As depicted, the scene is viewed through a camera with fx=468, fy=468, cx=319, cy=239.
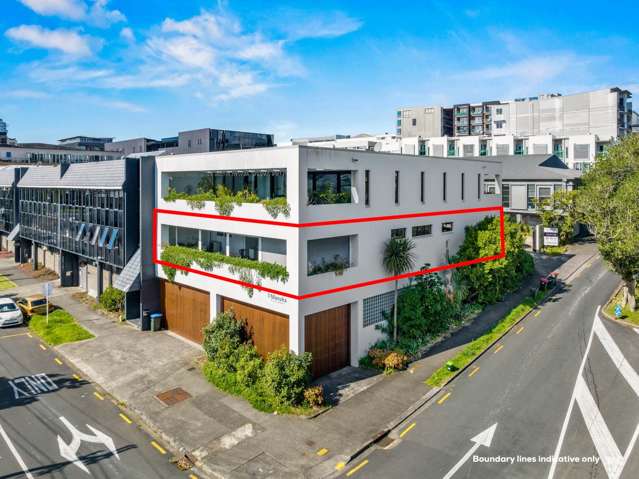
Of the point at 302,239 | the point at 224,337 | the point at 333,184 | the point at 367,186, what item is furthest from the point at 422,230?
the point at 224,337

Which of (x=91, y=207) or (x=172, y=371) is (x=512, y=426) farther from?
(x=91, y=207)

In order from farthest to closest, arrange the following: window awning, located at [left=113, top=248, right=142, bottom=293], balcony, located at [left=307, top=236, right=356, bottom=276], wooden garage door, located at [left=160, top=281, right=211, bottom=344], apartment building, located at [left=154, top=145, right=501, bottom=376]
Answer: window awning, located at [left=113, top=248, right=142, bottom=293], wooden garage door, located at [left=160, top=281, right=211, bottom=344], balcony, located at [left=307, top=236, right=356, bottom=276], apartment building, located at [left=154, top=145, right=501, bottom=376]

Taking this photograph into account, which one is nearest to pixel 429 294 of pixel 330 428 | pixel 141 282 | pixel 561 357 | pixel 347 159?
pixel 561 357

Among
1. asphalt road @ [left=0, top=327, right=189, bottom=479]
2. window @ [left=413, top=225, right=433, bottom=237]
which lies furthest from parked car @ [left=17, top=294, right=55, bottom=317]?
window @ [left=413, top=225, right=433, bottom=237]

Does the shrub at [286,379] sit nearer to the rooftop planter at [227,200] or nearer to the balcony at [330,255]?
the balcony at [330,255]

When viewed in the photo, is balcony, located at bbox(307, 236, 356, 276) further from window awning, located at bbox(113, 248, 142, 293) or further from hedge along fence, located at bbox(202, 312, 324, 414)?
window awning, located at bbox(113, 248, 142, 293)

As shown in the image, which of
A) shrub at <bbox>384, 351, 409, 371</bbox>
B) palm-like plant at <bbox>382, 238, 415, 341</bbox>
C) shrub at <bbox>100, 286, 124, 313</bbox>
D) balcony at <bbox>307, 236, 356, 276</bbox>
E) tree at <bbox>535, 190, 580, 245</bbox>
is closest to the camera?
balcony at <bbox>307, 236, 356, 276</bbox>
